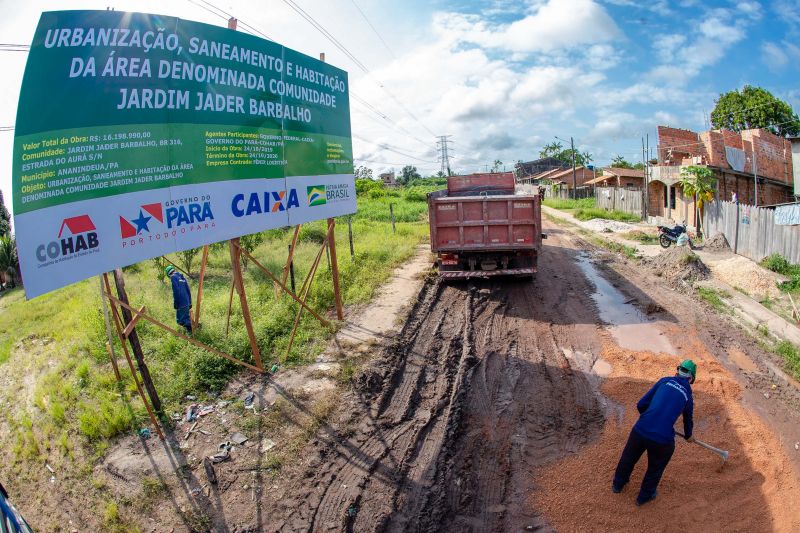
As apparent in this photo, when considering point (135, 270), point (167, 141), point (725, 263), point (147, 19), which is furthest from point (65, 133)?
→ point (725, 263)

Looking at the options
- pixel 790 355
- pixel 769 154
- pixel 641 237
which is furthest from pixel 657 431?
pixel 769 154

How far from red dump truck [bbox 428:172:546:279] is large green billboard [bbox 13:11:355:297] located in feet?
12.4

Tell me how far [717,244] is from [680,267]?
4.35 metres

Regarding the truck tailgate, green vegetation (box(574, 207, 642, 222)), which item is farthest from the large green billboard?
green vegetation (box(574, 207, 642, 222))

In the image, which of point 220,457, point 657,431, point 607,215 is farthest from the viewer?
point 607,215

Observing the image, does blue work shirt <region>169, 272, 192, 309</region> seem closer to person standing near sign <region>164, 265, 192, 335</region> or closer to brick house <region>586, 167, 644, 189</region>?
person standing near sign <region>164, 265, 192, 335</region>

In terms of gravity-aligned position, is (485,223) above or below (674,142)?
below

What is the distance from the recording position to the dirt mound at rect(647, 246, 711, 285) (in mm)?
11844

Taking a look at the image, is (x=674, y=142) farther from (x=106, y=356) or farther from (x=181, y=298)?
(x=106, y=356)

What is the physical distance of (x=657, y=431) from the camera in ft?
14.3

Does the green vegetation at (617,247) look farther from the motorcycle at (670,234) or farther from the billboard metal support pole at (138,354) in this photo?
the billboard metal support pole at (138,354)

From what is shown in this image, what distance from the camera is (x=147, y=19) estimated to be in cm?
552

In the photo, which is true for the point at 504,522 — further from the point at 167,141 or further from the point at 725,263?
the point at 725,263

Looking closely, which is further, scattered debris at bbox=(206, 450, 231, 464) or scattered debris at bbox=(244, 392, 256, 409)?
scattered debris at bbox=(244, 392, 256, 409)
